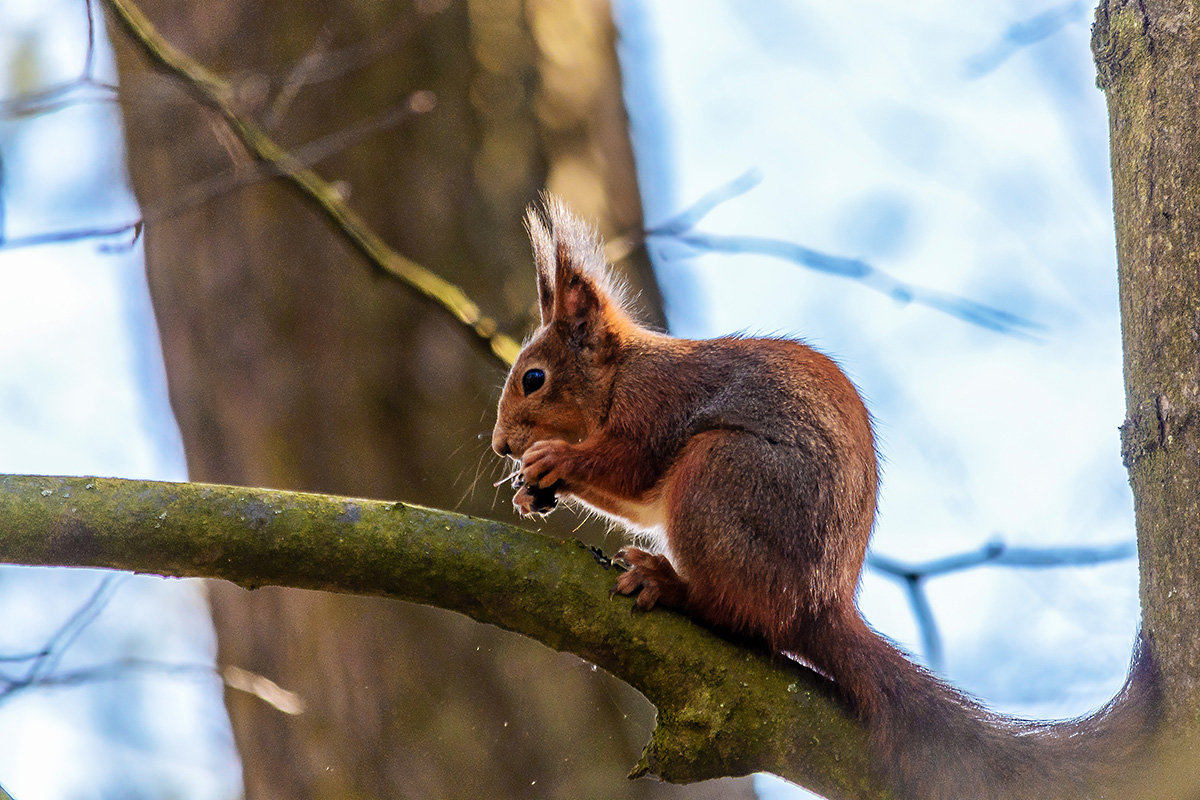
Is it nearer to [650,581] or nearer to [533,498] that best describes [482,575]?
[650,581]

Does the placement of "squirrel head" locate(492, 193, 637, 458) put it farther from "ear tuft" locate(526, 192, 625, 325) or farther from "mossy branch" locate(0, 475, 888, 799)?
"mossy branch" locate(0, 475, 888, 799)

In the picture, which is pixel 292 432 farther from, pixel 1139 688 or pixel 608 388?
pixel 1139 688

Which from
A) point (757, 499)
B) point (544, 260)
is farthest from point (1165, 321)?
point (544, 260)

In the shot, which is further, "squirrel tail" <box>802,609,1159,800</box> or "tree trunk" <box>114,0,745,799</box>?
"tree trunk" <box>114,0,745,799</box>

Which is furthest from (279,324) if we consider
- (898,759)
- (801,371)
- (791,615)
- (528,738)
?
(898,759)

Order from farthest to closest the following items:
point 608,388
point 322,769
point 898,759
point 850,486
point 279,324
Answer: point 279,324, point 322,769, point 608,388, point 850,486, point 898,759

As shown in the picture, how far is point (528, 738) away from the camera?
248 cm

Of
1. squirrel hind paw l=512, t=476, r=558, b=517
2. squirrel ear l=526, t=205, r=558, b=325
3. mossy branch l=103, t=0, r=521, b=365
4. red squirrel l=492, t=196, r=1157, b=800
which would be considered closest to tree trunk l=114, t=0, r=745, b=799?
mossy branch l=103, t=0, r=521, b=365

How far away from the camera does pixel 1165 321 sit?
4.99 feet

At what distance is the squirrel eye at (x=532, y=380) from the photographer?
240 centimetres

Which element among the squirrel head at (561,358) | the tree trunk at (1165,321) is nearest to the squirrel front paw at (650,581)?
the squirrel head at (561,358)

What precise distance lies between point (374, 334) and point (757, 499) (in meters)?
1.24

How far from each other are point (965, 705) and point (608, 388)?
0.98 meters

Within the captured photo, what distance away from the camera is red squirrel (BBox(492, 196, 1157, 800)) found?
163cm
